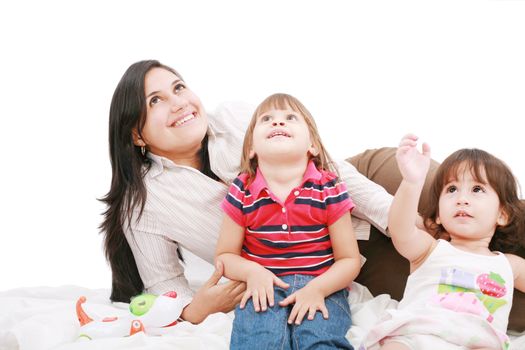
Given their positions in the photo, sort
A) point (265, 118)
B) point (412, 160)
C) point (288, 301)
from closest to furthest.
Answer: point (412, 160)
point (288, 301)
point (265, 118)

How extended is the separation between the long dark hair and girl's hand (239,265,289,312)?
1.48ft

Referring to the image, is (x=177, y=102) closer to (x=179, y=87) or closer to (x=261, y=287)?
(x=179, y=87)

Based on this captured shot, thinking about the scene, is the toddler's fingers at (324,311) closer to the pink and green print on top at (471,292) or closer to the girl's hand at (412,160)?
the pink and green print on top at (471,292)

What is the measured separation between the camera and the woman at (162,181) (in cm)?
193

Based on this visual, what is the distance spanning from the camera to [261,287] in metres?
1.62

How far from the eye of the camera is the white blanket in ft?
5.19

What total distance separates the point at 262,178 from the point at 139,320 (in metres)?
0.49

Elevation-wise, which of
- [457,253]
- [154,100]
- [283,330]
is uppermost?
[154,100]

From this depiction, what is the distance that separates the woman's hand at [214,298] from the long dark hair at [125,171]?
0.31m

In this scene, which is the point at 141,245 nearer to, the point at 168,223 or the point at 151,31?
the point at 168,223

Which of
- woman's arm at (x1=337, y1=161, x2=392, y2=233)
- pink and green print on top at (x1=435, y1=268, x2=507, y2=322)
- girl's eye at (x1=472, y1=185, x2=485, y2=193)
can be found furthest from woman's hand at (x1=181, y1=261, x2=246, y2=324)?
girl's eye at (x1=472, y1=185, x2=485, y2=193)

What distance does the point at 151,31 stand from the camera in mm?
3193

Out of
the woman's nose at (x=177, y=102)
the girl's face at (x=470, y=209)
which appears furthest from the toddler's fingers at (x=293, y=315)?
the woman's nose at (x=177, y=102)

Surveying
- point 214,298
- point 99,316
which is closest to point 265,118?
point 214,298
